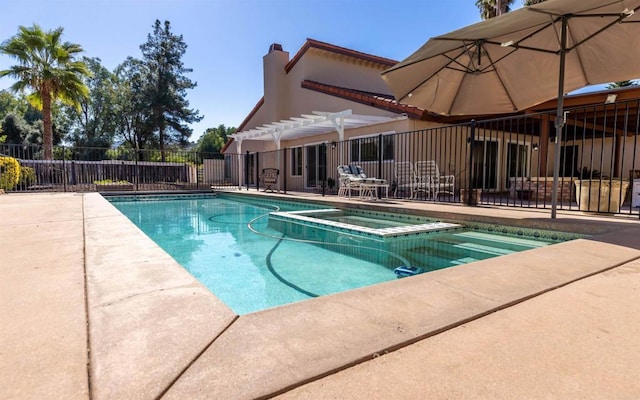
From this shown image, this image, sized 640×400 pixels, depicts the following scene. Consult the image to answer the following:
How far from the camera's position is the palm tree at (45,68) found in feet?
42.2

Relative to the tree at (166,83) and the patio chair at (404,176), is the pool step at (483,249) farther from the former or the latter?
the tree at (166,83)

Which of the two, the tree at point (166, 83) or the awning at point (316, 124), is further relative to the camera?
the tree at point (166, 83)

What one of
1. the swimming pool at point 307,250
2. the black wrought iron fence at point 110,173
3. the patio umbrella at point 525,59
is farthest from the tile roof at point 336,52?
the swimming pool at point 307,250

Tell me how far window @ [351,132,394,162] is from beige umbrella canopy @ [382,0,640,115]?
426 cm

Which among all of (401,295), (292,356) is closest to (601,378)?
(401,295)

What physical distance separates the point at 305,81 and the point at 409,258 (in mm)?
10988

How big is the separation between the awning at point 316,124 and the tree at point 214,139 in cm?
3434

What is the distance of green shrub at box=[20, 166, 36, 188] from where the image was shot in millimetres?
10219

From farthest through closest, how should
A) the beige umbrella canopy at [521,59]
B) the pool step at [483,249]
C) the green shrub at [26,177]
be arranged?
the green shrub at [26,177], the pool step at [483,249], the beige umbrella canopy at [521,59]

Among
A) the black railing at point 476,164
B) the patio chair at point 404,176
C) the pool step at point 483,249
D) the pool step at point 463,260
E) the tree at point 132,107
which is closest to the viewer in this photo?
the pool step at point 463,260

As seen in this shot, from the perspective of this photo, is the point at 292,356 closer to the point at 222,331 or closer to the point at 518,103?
the point at 222,331

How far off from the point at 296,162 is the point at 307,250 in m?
10.4

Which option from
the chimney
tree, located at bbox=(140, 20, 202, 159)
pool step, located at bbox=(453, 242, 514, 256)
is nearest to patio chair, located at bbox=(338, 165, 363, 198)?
Result: pool step, located at bbox=(453, 242, 514, 256)

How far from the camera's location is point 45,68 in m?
13.2
